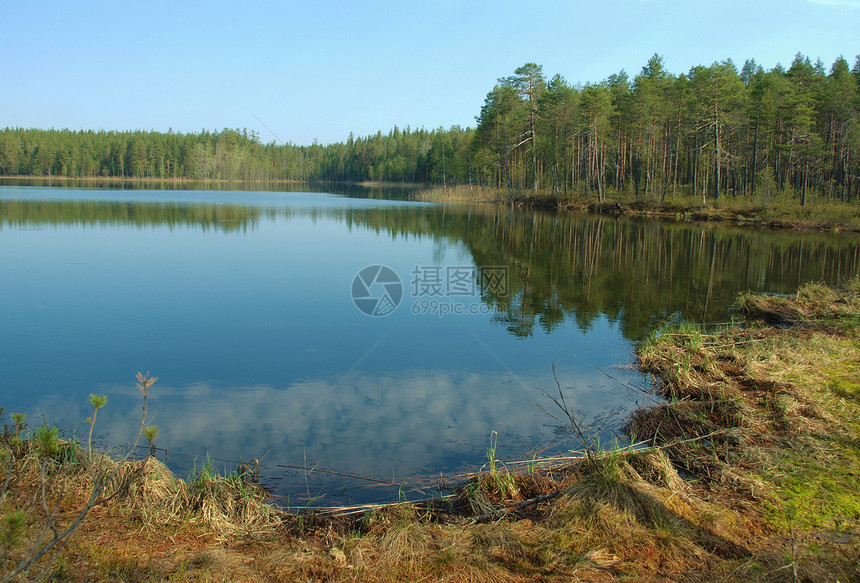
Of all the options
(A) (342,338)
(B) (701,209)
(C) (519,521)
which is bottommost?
(C) (519,521)

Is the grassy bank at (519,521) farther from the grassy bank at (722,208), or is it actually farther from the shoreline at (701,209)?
the grassy bank at (722,208)

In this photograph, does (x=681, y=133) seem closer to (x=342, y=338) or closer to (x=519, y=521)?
(x=342, y=338)

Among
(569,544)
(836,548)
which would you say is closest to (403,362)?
(569,544)

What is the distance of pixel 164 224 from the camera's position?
2759 centimetres

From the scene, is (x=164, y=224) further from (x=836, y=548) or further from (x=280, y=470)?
(x=836, y=548)

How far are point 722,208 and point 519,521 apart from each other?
4242 cm

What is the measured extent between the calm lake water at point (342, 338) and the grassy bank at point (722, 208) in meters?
14.4

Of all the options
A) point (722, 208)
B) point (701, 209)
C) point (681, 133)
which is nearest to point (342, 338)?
point (701, 209)

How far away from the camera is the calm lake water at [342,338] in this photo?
595 cm

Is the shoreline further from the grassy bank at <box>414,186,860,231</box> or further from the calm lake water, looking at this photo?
the calm lake water

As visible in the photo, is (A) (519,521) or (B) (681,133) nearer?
(A) (519,521)

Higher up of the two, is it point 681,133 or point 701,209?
point 681,133

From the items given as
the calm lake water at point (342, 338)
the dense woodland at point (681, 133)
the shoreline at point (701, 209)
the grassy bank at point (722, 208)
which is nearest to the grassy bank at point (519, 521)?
the calm lake water at point (342, 338)

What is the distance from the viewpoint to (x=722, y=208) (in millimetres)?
40188
